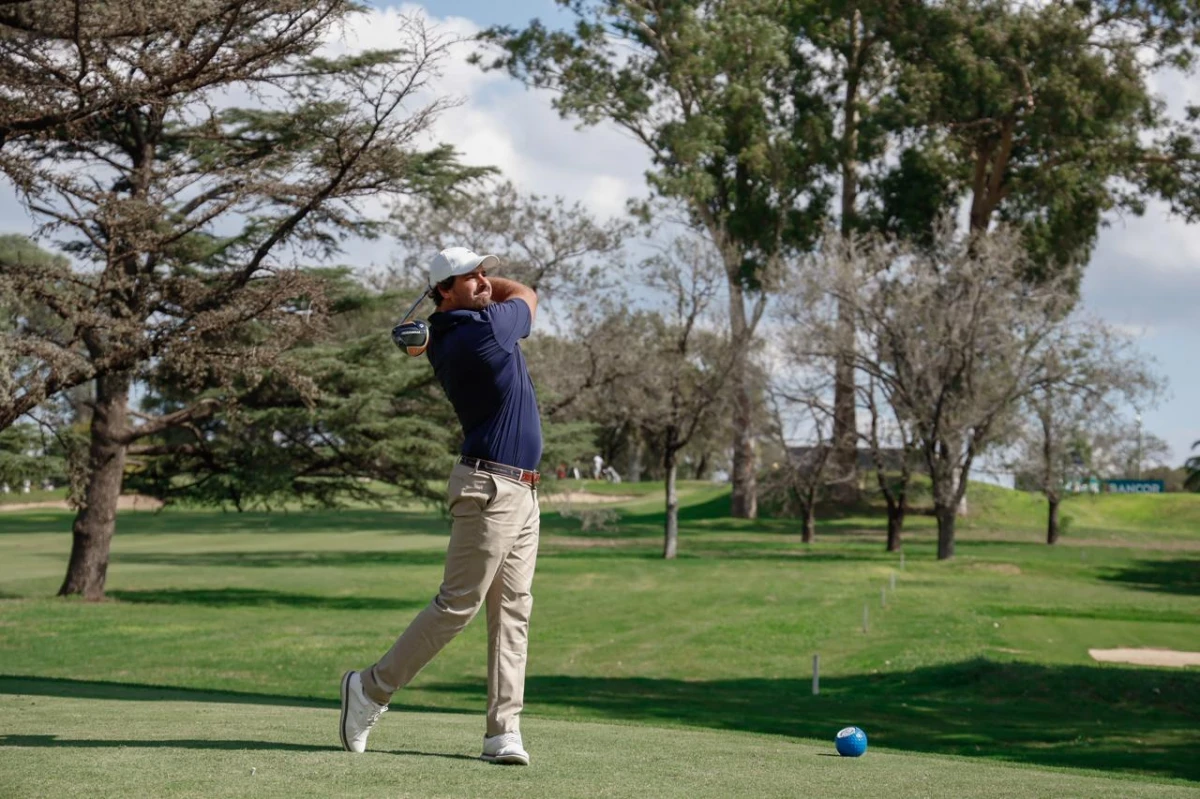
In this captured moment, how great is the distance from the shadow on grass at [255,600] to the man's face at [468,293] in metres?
23.4

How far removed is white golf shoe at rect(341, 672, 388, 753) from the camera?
6637 millimetres

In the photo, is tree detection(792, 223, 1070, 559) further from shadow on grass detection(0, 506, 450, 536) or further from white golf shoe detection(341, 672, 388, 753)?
white golf shoe detection(341, 672, 388, 753)

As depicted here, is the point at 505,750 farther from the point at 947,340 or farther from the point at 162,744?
the point at 947,340

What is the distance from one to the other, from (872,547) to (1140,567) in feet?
30.5

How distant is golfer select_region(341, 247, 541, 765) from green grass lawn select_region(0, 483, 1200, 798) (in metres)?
0.34

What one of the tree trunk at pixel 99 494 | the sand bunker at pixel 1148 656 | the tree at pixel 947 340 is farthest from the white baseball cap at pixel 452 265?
the tree at pixel 947 340

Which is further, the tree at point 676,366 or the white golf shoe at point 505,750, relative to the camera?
the tree at point 676,366

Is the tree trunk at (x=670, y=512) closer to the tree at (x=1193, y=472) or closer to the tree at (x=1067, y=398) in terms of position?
the tree at (x=1067, y=398)

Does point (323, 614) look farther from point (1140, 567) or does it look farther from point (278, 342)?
point (1140, 567)

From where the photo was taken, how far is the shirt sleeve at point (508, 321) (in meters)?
6.62

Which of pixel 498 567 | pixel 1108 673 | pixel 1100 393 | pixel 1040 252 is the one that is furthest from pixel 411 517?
pixel 498 567

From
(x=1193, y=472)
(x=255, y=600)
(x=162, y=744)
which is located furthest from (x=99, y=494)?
(x=1193, y=472)

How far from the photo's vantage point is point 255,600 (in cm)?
3141

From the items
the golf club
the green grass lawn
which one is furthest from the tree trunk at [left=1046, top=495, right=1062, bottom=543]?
the golf club
